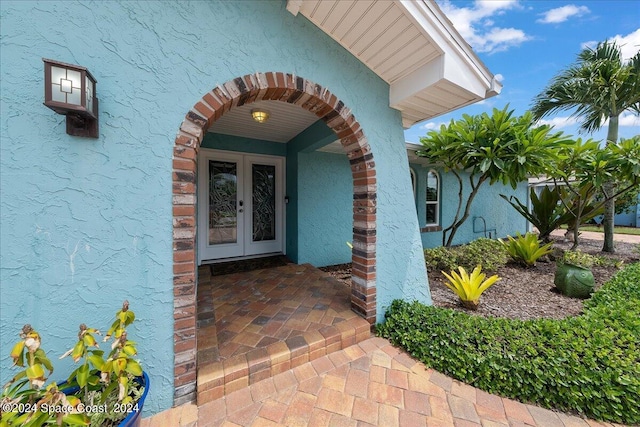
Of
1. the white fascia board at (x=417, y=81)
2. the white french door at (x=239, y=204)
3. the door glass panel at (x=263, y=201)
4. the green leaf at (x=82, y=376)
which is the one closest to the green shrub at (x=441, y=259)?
the white fascia board at (x=417, y=81)

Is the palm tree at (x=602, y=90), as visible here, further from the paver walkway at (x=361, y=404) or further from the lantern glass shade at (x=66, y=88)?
the lantern glass shade at (x=66, y=88)

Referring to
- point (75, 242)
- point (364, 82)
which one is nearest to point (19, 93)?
point (75, 242)

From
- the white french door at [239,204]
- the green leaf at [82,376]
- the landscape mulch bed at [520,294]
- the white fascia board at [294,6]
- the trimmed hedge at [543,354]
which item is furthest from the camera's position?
the white french door at [239,204]

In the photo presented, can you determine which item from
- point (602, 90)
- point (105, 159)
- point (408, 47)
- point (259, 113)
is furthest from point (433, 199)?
point (105, 159)

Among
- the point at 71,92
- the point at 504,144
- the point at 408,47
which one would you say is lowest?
the point at 71,92

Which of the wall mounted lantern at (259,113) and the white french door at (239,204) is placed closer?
the wall mounted lantern at (259,113)

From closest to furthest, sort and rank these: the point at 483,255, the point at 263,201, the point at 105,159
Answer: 1. the point at 105,159
2. the point at 483,255
3. the point at 263,201

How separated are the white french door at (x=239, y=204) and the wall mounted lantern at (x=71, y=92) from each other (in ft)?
10.6

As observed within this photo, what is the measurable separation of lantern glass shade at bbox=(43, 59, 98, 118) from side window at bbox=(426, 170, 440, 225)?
7.58 metres

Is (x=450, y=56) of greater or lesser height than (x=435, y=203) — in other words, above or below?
above

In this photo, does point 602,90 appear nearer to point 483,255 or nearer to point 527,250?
point 527,250

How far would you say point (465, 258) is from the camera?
4625 millimetres

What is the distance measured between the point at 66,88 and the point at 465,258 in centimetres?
563

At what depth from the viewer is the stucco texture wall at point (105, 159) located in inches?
57.6
